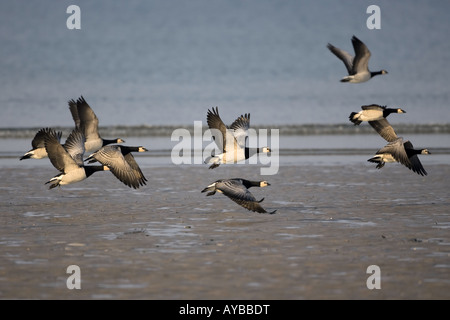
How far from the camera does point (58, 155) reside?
16.8m

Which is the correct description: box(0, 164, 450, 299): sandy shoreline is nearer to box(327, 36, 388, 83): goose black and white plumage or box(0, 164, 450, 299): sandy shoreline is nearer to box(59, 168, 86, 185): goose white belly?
box(59, 168, 86, 185): goose white belly

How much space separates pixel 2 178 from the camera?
25594mm

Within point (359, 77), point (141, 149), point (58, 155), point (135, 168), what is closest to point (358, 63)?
point (359, 77)

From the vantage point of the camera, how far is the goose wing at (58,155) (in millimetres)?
16484

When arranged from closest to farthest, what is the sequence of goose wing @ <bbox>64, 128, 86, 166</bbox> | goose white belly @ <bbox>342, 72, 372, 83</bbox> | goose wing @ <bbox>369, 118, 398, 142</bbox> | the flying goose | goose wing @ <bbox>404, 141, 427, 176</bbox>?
goose wing @ <bbox>404, 141, 427, 176</bbox> → goose wing @ <bbox>64, 128, 86, 166</bbox> → the flying goose → goose wing @ <bbox>369, 118, 398, 142</bbox> → goose white belly @ <bbox>342, 72, 372, 83</bbox>

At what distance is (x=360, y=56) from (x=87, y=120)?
7857 mm

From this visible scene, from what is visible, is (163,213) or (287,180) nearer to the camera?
(163,213)

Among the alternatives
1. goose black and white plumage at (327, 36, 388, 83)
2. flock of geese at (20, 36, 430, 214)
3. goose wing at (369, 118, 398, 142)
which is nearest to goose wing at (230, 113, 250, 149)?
flock of geese at (20, 36, 430, 214)

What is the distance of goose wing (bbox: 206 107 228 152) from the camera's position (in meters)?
18.1

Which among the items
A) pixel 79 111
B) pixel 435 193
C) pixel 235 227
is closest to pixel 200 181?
pixel 79 111

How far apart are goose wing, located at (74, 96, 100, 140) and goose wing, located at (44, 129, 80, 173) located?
3.86 m

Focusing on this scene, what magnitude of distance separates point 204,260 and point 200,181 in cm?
1303

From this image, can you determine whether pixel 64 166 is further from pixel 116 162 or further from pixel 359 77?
pixel 359 77
